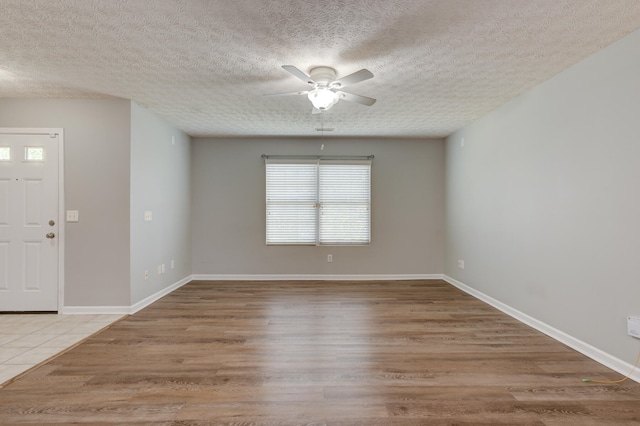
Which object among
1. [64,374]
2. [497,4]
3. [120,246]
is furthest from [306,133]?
[64,374]

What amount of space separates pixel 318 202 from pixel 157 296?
2813mm

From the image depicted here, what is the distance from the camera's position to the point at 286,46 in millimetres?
2443

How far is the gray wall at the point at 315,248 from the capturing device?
5461 millimetres

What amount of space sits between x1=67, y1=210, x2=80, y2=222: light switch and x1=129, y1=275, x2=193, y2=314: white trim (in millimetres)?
1176

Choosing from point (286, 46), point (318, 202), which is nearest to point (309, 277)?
point (318, 202)

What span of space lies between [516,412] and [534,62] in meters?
2.69

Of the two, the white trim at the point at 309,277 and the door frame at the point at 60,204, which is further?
the white trim at the point at 309,277

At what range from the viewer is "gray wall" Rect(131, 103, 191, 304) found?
377 centimetres

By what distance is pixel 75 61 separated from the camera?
270 centimetres

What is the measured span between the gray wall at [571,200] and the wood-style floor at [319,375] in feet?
1.29

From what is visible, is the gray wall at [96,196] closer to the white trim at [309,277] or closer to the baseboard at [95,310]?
the baseboard at [95,310]

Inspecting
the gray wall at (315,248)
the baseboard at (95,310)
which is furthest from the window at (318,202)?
the baseboard at (95,310)

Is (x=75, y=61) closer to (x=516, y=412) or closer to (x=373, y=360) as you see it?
(x=373, y=360)

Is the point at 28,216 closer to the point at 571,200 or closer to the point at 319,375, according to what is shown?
the point at 319,375
